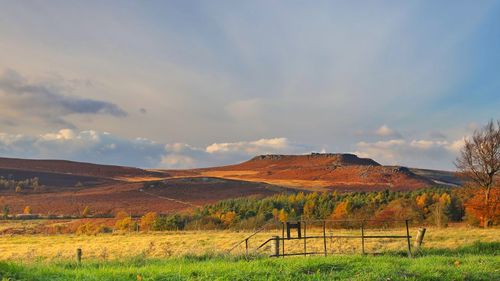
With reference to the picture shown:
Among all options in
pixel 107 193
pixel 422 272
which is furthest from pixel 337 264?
pixel 107 193

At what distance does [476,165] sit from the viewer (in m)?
48.5

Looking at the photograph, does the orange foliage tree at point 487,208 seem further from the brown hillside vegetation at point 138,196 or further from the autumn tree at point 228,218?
the brown hillside vegetation at point 138,196

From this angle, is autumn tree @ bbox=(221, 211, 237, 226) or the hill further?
the hill

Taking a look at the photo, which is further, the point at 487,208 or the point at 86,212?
the point at 86,212

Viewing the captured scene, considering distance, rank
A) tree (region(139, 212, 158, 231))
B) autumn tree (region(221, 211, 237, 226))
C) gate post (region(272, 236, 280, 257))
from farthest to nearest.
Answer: autumn tree (region(221, 211, 237, 226)) < tree (region(139, 212, 158, 231)) < gate post (region(272, 236, 280, 257))

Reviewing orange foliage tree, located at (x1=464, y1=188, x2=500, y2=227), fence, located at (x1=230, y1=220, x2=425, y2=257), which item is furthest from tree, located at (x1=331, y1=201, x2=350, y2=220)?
orange foliage tree, located at (x1=464, y1=188, x2=500, y2=227)

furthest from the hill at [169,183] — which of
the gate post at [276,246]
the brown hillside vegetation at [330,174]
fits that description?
the gate post at [276,246]

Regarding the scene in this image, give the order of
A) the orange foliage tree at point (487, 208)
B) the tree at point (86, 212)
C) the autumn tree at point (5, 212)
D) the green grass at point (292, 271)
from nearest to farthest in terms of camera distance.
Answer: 1. the green grass at point (292, 271)
2. the orange foliage tree at point (487, 208)
3. the autumn tree at point (5, 212)
4. the tree at point (86, 212)

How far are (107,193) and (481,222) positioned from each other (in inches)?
2784

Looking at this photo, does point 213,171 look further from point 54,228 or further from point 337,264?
point 337,264

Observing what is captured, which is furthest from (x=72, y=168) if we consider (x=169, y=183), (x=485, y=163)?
(x=485, y=163)

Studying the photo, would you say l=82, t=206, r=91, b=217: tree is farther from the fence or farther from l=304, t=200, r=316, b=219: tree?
the fence

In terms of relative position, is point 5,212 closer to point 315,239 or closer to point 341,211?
point 341,211

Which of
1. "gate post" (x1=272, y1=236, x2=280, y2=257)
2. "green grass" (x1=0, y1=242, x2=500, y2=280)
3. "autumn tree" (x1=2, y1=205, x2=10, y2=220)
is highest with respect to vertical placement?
"green grass" (x1=0, y1=242, x2=500, y2=280)
